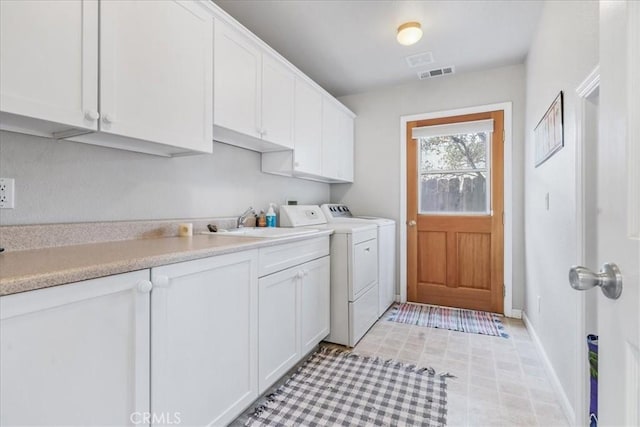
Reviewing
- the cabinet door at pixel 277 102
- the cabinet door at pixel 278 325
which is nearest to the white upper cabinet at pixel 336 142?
the cabinet door at pixel 277 102

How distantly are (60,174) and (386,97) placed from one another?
10.2ft

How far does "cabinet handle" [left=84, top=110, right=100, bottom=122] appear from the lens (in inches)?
45.2

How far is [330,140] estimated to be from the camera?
3.06m

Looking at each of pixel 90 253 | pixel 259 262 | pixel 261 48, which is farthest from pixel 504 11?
pixel 90 253

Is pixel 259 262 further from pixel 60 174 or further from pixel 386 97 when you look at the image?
pixel 386 97

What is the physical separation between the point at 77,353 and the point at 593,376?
1930 mm

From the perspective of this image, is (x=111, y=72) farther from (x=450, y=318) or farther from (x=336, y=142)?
(x=450, y=318)

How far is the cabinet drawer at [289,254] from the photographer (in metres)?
1.61

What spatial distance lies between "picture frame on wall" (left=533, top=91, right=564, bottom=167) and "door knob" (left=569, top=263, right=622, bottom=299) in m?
1.37

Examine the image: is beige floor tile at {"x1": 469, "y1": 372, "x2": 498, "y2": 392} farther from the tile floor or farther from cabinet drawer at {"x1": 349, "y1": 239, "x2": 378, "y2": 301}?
cabinet drawer at {"x1": 349, "y1": 239, "x2": 378, "y2": 301}

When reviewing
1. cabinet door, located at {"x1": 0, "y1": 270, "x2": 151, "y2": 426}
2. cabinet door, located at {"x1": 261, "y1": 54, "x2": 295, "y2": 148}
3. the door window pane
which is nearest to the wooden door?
the door window pane

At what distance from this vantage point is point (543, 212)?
2.12 metres

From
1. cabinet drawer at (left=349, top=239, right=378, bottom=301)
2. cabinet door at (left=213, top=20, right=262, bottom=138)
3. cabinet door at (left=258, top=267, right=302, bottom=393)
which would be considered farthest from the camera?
cabinet drawer at (left=349, top=239, right=378, bottom=301)

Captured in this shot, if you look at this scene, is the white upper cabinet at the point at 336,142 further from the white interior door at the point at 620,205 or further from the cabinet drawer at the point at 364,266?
the white interior door at the point at 620,205
